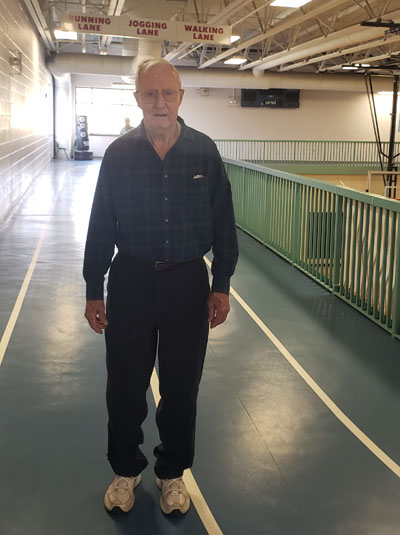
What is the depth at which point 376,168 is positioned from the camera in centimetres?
2950

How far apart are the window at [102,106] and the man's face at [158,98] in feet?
102

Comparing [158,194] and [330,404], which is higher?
[158,194]

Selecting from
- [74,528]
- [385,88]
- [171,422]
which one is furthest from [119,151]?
[385,88]

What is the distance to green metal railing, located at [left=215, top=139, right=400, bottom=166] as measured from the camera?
104 ft

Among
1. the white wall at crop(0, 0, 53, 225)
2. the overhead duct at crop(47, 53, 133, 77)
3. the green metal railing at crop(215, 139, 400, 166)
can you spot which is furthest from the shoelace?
the green metal railing at crop(215, 139, 400, 166)

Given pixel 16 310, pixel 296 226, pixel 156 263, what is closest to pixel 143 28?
pixel 296 226

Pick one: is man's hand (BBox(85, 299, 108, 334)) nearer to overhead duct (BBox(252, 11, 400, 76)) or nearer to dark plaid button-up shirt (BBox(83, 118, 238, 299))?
dark plaid button-up shirt (BBox(83, 118, 238, 299))

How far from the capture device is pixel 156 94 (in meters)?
2.97

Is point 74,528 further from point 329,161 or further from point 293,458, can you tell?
point 329,161

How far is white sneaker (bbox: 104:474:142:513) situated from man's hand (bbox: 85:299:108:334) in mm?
816

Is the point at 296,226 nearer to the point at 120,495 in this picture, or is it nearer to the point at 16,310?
the point at 16,310

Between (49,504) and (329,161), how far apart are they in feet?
96.0

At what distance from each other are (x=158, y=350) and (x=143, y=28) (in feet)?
45.1

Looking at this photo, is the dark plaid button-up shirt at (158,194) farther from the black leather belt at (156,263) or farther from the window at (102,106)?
the window at (102,106)
